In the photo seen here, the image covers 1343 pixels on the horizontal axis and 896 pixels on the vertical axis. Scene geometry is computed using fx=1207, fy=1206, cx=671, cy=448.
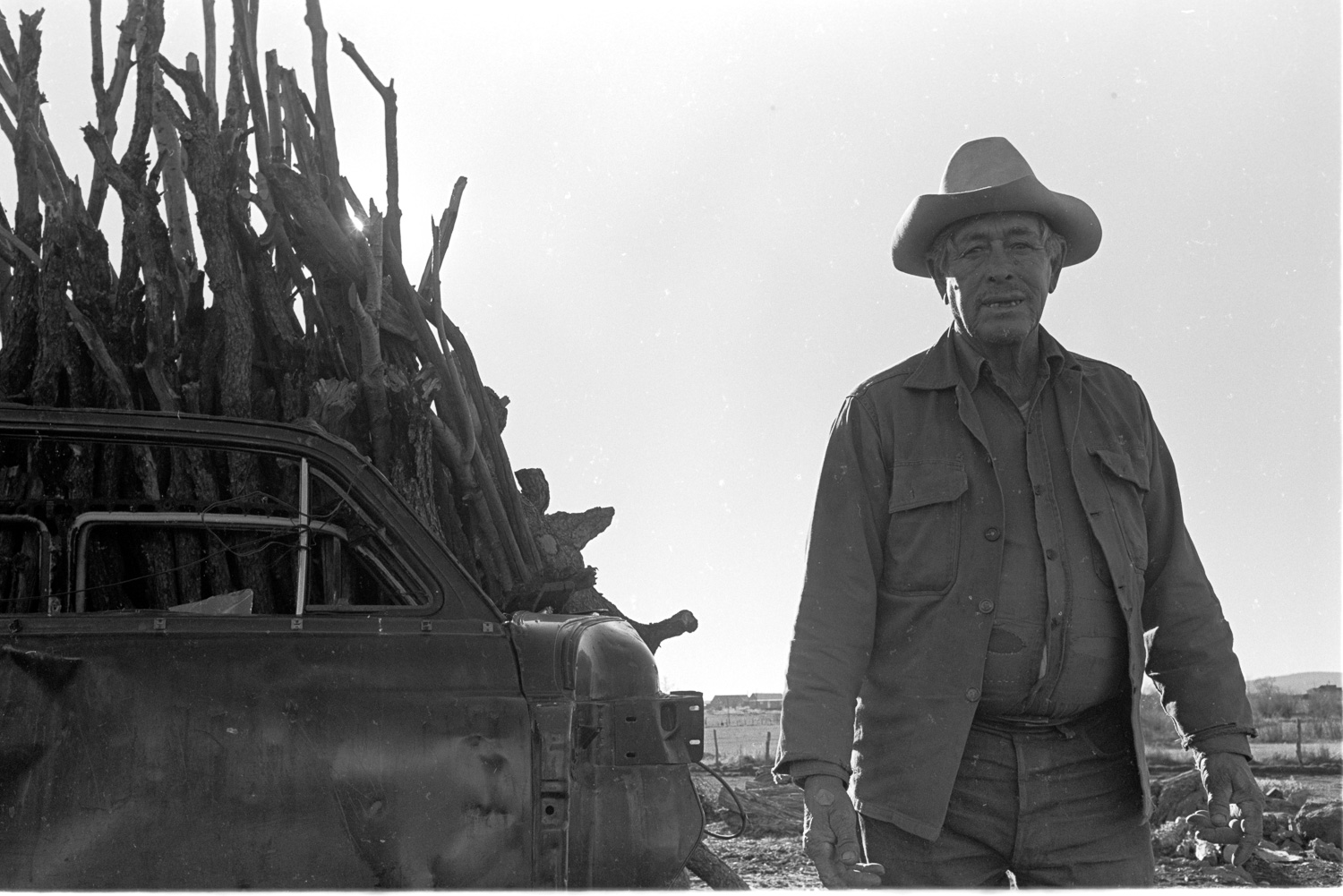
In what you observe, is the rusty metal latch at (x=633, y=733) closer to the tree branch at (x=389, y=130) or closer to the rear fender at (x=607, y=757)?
the rear fender at (x=607, y=757)

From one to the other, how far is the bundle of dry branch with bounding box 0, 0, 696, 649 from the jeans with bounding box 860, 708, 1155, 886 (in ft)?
6.69

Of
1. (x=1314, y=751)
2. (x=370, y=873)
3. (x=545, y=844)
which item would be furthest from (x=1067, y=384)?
(x=1314, y=751)

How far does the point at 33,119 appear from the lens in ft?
17.9

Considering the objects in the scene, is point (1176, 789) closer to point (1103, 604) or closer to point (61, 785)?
point (1103, 604)

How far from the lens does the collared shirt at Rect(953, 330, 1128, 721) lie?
2.31m

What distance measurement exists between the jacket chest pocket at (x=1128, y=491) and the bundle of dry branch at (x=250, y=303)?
2096 mm

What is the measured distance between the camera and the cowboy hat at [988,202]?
101 inches

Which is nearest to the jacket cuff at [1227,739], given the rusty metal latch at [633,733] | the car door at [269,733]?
the rusty metal latch at [633,733]

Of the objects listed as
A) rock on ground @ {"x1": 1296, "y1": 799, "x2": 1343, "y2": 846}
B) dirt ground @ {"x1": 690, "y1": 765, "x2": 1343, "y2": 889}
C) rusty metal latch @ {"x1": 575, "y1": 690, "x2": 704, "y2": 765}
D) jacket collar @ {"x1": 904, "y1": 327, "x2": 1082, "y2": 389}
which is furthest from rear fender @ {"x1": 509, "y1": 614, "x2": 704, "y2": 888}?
rock on ground @ {"x1": 1296, "y1": 799, "x2": 1343, "y2": 846}

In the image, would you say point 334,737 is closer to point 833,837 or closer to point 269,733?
point 269,733

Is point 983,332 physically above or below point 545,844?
above

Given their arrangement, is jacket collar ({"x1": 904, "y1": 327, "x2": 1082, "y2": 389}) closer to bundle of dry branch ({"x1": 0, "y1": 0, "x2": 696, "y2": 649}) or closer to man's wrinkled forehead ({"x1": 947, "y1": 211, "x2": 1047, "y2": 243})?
man's wrinkled forehead ({"x1": 947, "y1": 211, "x2": 1047, "y2": 243})

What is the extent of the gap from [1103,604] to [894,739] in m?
0.49

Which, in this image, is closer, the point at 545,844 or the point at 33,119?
the point at 545,844
